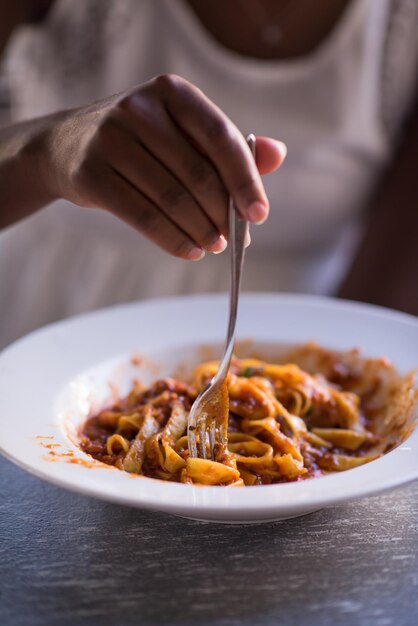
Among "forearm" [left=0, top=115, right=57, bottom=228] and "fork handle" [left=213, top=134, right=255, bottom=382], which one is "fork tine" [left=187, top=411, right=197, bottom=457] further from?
"forearm" [left=0, top=115, right=57, bottom=228]

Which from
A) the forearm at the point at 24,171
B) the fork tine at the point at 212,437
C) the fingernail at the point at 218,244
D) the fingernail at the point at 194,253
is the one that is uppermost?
the fingernail at the point at 218,244

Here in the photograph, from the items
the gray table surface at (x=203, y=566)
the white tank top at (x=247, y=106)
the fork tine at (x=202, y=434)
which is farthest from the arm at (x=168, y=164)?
the white tank top at (x=247, y=106)

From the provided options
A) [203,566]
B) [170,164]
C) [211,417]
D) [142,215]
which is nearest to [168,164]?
[170,164]

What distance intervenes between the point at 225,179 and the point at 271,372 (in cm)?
72

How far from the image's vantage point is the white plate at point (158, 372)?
3.61 ft

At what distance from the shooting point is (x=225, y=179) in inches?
44.9

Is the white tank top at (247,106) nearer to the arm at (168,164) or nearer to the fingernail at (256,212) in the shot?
the arm at (168,164)

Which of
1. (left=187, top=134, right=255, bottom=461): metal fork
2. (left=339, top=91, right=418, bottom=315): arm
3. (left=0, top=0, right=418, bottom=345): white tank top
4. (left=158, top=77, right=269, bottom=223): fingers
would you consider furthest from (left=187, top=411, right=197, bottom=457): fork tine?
(left=0, top=0, right=418, bottom=345): white tank top

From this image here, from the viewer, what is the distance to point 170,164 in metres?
1.16

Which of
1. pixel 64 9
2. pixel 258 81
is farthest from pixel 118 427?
pixel 64 9

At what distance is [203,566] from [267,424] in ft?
1.38

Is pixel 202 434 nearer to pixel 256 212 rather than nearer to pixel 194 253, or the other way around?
pixel 194 253

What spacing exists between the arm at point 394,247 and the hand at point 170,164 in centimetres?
152

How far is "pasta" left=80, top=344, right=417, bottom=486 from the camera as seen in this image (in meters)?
1.40
